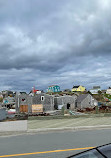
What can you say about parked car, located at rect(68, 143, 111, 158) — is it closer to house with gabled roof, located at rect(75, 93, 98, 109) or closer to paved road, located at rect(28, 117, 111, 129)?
paved road, located at rect(28, 117, 111, 129)

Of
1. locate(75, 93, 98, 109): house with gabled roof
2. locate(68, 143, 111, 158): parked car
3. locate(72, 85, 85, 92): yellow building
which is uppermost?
locate(72, 85, 85, 92): yellow building

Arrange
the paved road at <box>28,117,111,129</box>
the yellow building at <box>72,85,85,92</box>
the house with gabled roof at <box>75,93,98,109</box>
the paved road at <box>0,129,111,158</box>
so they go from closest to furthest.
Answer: the paved road at <box>0,129,111,158</box> < the paved road at <box>28,117,111,129</box> < the house with gabled roof at <box>75,93,98,109</box> < the yellow building at <box>72,85,85,92</box>

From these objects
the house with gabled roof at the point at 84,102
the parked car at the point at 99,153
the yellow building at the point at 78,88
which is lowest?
the house with gabled roof at the point at 84,102

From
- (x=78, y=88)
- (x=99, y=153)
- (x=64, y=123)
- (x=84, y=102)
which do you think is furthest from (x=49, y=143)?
(x=78, y=88)

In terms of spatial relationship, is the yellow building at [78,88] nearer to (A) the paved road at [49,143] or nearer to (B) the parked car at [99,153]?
(A) the paved road at [49,143]

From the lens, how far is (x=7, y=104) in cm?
6412

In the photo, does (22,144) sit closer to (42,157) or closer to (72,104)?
(42,157)

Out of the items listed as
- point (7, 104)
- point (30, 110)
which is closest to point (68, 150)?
point (30, 110)

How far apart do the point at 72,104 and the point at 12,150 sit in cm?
4161

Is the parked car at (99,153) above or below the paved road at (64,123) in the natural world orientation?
above

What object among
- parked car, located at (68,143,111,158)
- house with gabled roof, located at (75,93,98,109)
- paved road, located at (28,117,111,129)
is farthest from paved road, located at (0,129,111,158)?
house with gabled roof, located at (75,93,98,109)

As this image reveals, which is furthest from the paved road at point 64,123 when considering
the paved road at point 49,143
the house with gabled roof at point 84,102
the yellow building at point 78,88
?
the yellow building at point 78,88

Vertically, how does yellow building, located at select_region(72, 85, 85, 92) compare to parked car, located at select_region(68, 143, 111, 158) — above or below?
above

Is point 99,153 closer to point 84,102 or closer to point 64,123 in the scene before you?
point 64,123
